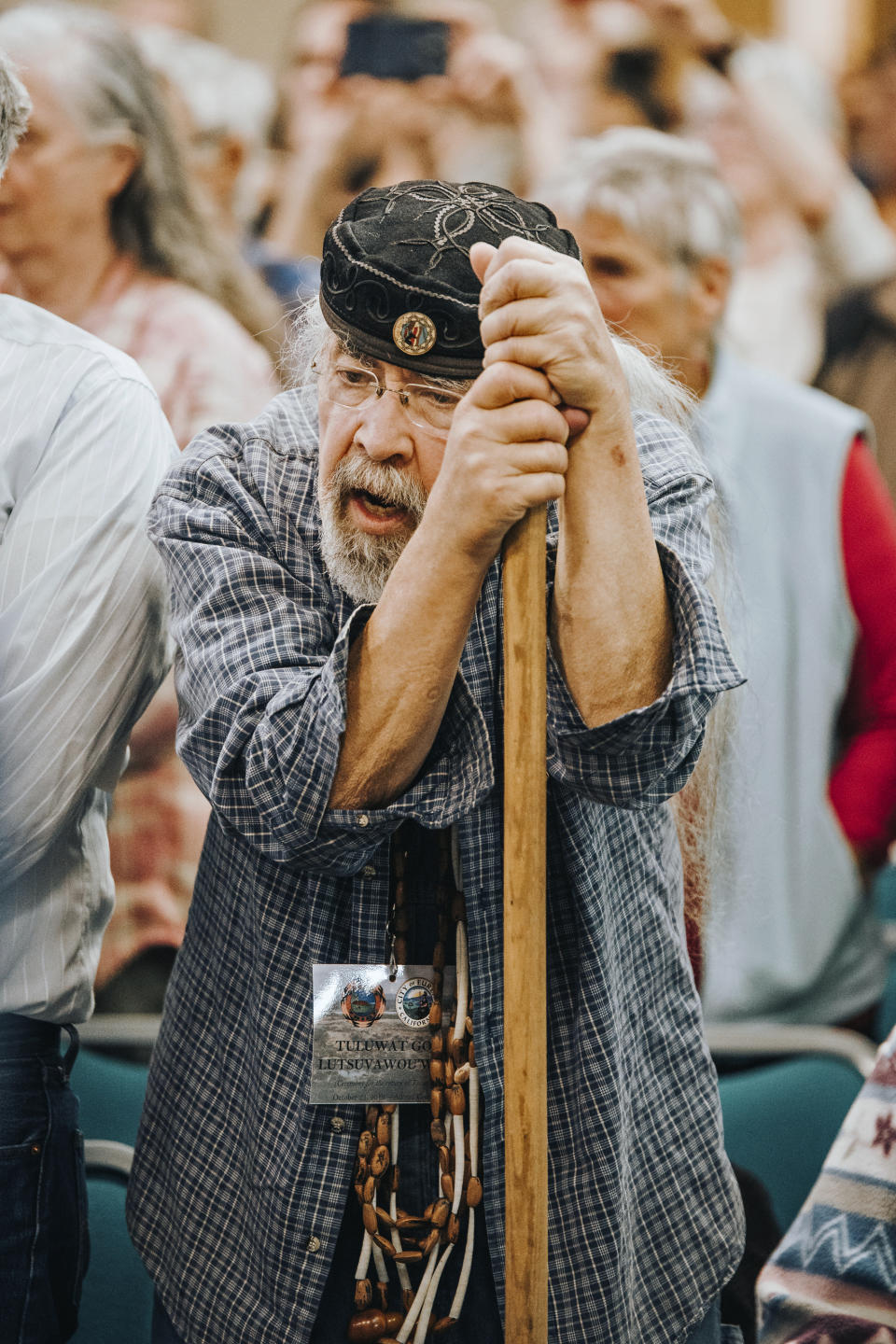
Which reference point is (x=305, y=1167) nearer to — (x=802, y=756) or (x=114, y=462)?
(x=114, y=462)

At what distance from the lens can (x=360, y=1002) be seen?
3.64 feet

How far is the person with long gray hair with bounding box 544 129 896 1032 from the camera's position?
8.30 ft

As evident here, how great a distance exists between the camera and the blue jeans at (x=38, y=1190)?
1.17 metres

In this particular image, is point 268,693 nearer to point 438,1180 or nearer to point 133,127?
point 438,1180

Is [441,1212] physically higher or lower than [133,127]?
lower

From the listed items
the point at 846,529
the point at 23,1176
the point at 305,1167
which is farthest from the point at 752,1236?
the point at 846,529

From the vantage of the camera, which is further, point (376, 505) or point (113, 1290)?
point (113, 1290)

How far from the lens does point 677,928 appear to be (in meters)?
1.25

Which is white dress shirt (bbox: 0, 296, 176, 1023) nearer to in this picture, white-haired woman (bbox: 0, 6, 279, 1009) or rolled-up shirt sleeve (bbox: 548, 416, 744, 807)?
rolled-up shirt sleeve (bbox: 548, 416, 744, 807)

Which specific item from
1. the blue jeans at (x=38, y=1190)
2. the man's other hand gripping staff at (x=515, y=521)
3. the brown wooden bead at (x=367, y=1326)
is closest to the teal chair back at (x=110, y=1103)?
the blue jeans at (x=38, y=1190)

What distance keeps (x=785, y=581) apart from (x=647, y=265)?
2.06 ft

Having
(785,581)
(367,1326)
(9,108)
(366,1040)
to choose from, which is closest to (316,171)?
(785,581)

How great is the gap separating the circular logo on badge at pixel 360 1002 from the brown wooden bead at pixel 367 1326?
227mm

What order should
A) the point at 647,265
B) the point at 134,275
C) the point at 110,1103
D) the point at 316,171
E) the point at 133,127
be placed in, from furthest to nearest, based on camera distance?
1. the point at 316,171
2. the point at 647,265
3. the point at 134,275
4. the point at 133,127
5. the point at 110,1103
